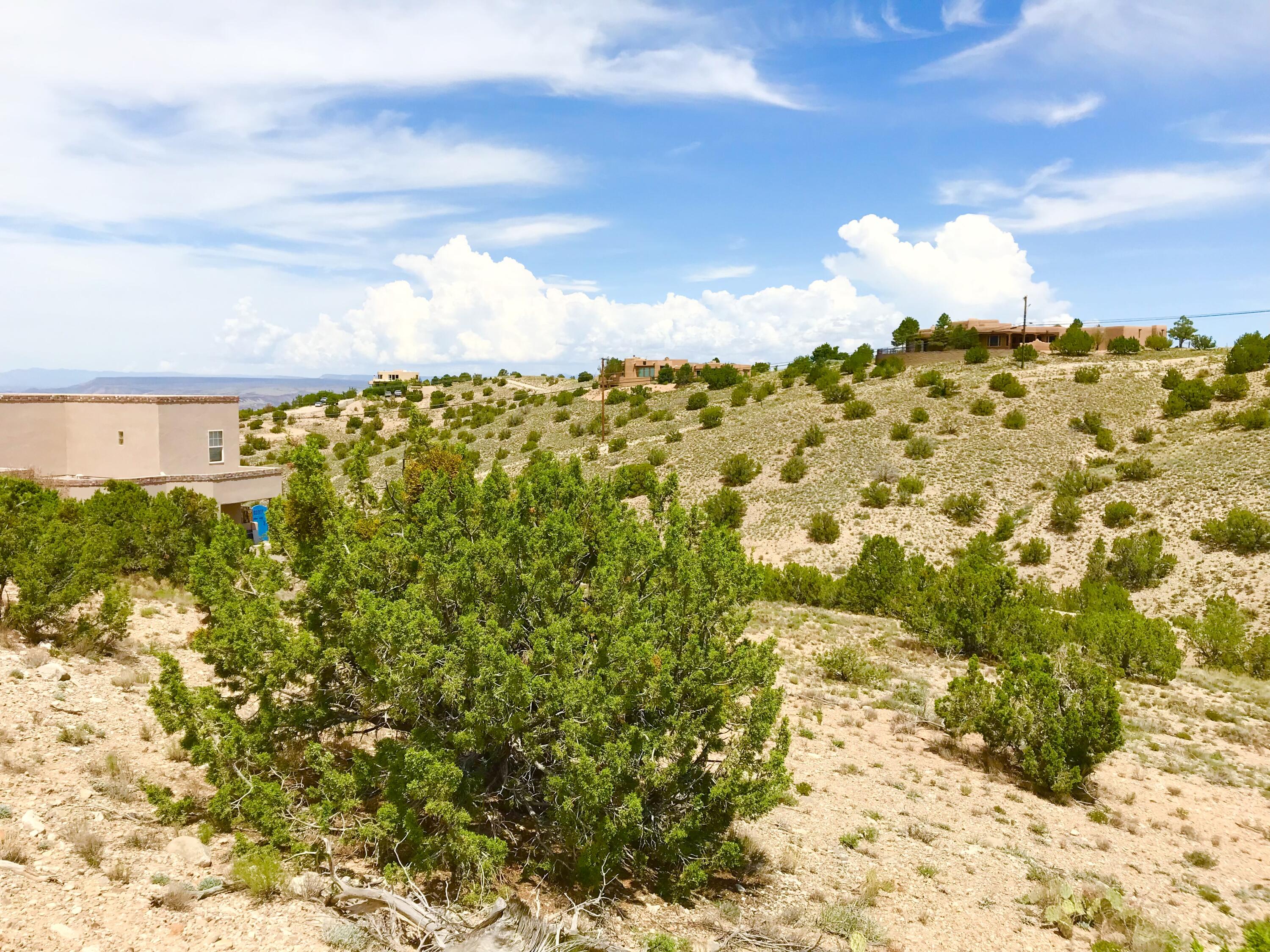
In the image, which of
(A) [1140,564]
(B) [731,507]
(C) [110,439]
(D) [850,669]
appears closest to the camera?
(D) [850,669]

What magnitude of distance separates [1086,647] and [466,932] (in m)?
16.0

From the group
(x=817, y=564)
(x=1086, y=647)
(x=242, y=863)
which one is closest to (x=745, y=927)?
(x=242, y=863)

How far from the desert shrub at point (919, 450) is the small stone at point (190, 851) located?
116 feet

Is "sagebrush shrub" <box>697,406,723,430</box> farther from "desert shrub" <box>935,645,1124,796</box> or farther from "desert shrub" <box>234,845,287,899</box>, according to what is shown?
"desert shrub" <box>234,845,287,899</box>

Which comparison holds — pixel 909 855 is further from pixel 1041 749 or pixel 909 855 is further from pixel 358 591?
pixel 358 591

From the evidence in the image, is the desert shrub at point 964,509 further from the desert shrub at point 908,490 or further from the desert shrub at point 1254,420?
the desert shrub at point 1254,420

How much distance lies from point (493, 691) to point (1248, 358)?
48785 millimetres

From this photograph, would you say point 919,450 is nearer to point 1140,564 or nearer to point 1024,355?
point 1140,564

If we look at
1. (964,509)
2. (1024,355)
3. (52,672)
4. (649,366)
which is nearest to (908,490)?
(964,509)

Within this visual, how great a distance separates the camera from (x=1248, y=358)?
41250mm

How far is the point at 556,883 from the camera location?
744cm

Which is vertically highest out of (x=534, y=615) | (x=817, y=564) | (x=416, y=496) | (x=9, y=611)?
(x=416, y=496)

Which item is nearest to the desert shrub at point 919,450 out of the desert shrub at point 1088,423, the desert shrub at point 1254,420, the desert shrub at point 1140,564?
the desert shrub at point 1088,423

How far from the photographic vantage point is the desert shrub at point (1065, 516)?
97.1 ft
